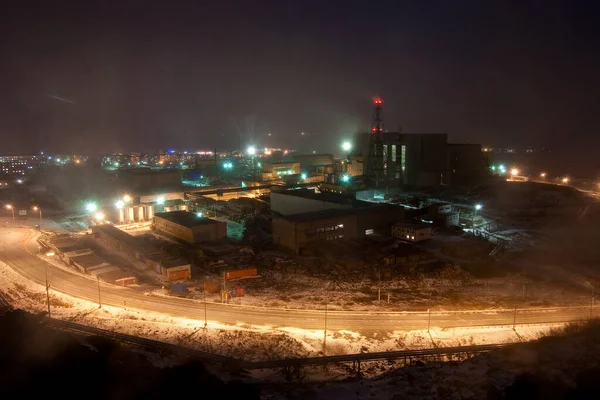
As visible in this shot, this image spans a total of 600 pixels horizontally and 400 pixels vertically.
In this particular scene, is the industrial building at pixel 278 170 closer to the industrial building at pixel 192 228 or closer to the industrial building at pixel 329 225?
the industrial building at pixel 192 228

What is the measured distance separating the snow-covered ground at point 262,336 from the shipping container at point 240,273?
119 inches

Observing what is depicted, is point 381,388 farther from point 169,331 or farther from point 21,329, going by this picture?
point 21,329

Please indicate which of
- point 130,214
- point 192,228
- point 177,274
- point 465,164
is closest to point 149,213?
point 130,214

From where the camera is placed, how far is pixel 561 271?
15.1 meters

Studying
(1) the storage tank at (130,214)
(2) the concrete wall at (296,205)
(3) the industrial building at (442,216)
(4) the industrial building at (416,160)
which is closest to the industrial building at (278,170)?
(4) the industrial building at (416,160)

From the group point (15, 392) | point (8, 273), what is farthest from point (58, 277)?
point (15, 392)

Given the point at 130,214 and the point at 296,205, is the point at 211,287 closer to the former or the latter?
the point at 296,205

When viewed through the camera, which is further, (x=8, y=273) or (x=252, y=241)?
(x=252, y=241)

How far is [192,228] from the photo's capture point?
17.6 m

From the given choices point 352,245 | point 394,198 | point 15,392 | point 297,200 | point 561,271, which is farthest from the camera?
point 394,198

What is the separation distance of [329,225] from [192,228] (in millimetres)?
5448

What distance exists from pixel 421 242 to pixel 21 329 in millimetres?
13893

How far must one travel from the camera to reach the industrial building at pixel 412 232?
17781 millimetres

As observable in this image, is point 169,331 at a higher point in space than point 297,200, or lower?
lower
